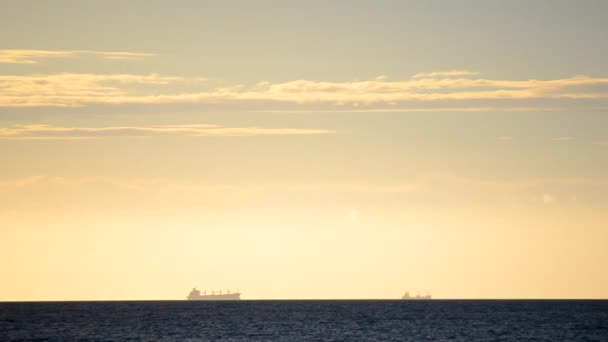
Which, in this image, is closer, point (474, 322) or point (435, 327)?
point (435, 327)

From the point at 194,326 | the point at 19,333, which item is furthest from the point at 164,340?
the point at 194,326

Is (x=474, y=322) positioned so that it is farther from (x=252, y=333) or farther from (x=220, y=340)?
(x=220, y=340)

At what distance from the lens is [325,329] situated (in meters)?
166

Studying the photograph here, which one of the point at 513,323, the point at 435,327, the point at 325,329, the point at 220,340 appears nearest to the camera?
the point at 220,340

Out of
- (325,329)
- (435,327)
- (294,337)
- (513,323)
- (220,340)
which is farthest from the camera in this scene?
(513,323)

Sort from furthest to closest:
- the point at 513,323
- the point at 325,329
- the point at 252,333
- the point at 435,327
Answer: the point at 513,323, the point at 435,327, the point at 325,329, the point at 252,333

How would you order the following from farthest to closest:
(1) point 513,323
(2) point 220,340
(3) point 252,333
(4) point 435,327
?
(1) point 513,323 < (4) point 435,327 < (3) point 252,333 < (2) point 220,340

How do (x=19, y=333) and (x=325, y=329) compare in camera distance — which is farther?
(x=325, y=329)

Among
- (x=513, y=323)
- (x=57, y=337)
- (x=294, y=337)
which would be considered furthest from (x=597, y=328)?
(x=57, y=337)

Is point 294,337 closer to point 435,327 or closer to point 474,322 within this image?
point 435,327

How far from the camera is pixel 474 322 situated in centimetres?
19550

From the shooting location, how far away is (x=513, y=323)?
626 ft

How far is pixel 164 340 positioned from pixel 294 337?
694 inches

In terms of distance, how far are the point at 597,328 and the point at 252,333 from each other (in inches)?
2245
